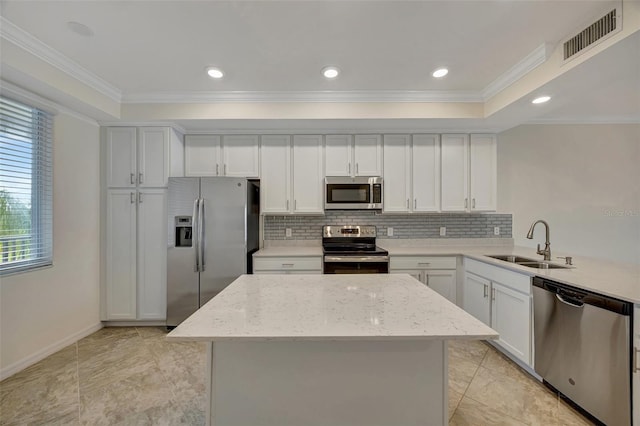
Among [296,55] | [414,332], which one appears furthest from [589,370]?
[296,55]

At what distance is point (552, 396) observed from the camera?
2012mm

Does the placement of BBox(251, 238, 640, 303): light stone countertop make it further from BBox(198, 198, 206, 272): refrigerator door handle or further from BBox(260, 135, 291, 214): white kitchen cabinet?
BBox(198, 198, 206, 272): refrigerator door handle

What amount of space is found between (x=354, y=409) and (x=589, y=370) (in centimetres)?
168

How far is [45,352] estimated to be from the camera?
8.29ft

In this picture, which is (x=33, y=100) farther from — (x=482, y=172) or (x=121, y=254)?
(x=482, y=172)

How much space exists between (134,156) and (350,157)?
2.54 meters

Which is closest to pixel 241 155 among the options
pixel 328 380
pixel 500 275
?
pixel 328 380

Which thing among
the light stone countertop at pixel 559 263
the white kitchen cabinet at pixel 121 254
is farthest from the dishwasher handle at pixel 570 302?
the white kitchen cabinet at pixel 121 254

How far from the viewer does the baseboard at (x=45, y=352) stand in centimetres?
225

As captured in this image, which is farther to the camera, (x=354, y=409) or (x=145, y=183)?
(x=145, y=183)

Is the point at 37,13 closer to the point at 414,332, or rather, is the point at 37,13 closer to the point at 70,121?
the point at 70,121

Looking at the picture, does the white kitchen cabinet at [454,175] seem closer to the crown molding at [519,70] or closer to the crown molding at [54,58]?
the crown molding at [519,70]

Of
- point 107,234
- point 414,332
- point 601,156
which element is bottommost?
point 414,332

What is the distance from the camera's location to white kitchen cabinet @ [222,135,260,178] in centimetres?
340
